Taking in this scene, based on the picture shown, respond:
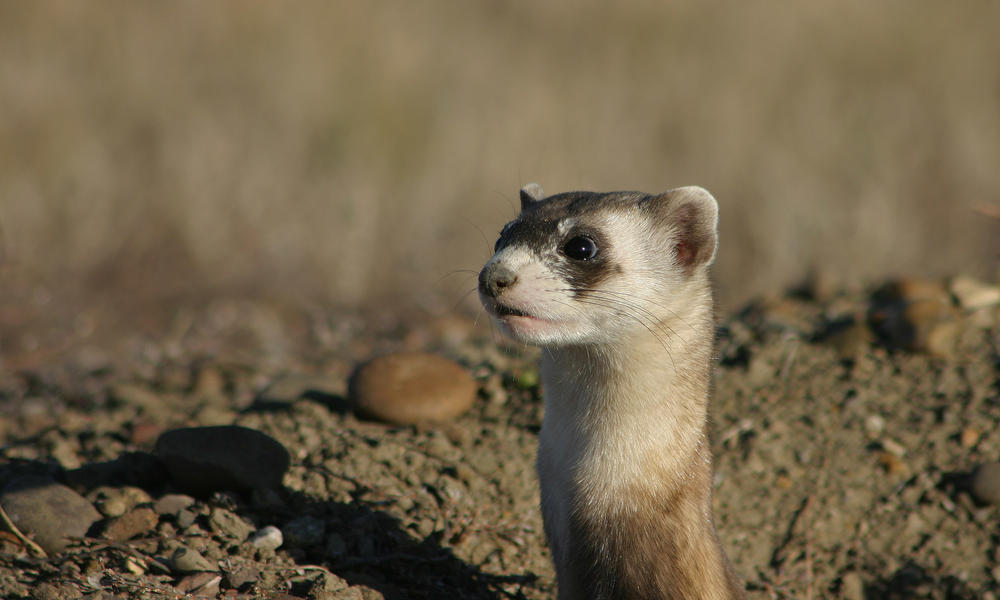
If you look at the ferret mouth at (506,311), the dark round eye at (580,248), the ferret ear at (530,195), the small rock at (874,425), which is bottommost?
the small rock at (874,425)

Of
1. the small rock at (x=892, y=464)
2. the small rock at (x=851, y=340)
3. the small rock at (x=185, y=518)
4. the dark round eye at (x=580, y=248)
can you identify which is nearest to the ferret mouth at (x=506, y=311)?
the dark round eye at (x=580, y=248)

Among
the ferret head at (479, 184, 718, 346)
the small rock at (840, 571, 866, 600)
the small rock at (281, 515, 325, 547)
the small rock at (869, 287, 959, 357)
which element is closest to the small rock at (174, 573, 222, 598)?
the small rock at (281, 515, 325, 547)

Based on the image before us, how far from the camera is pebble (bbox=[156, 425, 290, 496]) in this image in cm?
375

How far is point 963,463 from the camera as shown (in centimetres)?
457

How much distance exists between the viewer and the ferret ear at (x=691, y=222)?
337cm

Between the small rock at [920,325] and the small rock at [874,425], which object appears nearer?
the small rock at [874,425]

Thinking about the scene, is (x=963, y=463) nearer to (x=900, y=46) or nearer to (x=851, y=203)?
(x=851, y=203)

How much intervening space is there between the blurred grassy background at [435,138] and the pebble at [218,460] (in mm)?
3631

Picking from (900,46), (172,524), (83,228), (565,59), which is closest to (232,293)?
(83,228)

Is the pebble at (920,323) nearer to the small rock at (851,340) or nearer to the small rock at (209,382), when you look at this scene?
the small rock at (851,340)

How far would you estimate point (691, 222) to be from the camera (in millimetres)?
3424

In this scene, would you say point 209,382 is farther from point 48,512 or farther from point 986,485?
point 986,485

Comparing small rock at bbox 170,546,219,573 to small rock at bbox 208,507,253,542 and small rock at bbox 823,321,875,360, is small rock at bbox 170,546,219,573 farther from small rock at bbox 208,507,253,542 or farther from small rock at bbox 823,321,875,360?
small rock at bbox 823,321,875,360

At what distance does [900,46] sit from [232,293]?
742 cm
